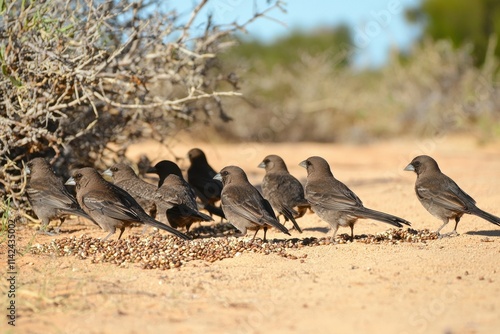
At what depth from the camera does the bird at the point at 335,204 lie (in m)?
7.56

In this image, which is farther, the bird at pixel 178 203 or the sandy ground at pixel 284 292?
the bird at pixel 178 203

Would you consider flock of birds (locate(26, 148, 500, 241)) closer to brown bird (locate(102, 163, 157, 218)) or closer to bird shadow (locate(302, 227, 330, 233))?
brown bird (locate(102, 163, 157, 218))

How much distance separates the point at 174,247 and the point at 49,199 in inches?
75.7

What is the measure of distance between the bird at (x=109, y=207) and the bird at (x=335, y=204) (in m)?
1.73

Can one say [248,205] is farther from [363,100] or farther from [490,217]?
[363,100]

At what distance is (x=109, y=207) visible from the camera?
7.80 m

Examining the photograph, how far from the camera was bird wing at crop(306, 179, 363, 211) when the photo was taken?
7.72 m

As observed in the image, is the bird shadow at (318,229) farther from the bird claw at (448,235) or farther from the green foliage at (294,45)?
the green foliage at (294,45)

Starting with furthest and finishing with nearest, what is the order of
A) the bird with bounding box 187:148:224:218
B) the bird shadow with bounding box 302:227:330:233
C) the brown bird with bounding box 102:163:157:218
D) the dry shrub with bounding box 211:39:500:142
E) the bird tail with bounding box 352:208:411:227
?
1. the dry shrub with bounding box 211:39:500:142
2. the bird with bounding box 187:148:224:218
3. the bird shadow with bounding box 302:227:330:233
4. the brown bird with bounding box 102:163:157:218
5. the bird tail with bounding box 352:208:411:227

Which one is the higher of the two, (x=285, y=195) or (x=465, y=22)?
(x=465, y=22)

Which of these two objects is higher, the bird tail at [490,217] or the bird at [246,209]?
the bird tail at [490,217]

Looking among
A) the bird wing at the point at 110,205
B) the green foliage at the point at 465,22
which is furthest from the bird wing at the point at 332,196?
the green foliage at the point at 465,22

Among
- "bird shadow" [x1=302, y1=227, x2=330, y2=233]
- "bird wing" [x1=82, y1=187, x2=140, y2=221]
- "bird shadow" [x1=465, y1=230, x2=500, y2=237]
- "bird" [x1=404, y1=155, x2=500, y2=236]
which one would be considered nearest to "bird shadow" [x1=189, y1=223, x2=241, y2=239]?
"bird shadow" [x1=302, y1=227, x2=330, y2=233]

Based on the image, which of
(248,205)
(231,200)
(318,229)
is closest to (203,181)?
(318,229)
